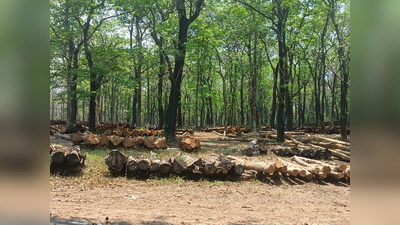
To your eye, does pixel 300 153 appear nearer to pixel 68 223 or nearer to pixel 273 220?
pixel 273 220

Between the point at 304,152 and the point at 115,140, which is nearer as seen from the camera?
the point at 304,152

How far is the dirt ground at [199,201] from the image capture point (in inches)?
175

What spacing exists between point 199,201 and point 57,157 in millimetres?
4430

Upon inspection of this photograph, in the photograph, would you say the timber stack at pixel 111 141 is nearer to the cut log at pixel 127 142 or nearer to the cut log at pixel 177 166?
the cut log at pixel 127 142

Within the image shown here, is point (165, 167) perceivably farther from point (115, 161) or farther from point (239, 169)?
point (239, 169)

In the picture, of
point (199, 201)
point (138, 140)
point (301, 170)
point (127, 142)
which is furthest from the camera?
point (138, 140)

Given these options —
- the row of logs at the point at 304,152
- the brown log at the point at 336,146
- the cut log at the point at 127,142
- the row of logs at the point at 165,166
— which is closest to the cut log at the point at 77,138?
the cut log at the point at 127,142

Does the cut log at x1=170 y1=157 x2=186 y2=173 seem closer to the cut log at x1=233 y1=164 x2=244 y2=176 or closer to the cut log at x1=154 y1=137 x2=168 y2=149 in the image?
the cut log at x1=233 y1=164 x2=244 y2=176

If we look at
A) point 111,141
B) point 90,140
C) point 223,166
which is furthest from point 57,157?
point 223,166

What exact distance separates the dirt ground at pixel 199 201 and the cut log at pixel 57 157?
1.63 ft

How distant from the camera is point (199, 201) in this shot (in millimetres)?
5625
